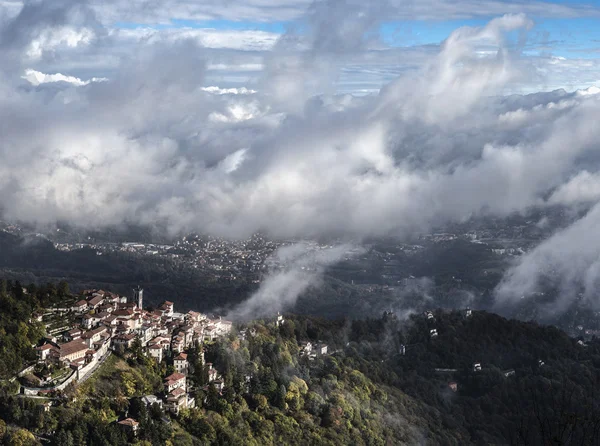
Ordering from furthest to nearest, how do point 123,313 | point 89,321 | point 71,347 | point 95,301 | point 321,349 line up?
1. point 321,349
2. point 95,301
3. point 123,313
4. point 89,321
5. point 71,347

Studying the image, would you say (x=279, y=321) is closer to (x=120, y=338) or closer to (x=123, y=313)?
(x=123, y=313)

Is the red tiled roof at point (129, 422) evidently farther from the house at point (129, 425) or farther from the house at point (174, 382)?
the house at point (174, 382)

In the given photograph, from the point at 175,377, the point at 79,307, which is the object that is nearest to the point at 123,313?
the point at 79,307

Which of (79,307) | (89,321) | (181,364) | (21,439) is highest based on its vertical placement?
(21,439)

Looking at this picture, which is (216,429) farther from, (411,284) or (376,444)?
(411,284)

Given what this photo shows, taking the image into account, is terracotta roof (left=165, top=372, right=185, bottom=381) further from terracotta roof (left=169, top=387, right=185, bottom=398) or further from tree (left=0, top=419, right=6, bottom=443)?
tree (left=0, top=419, right=6, bottom=443)

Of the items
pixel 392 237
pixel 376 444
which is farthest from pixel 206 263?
pixel 376 444

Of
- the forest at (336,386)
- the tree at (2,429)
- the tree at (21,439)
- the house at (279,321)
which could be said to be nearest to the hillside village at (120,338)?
the forest at (336,386)
